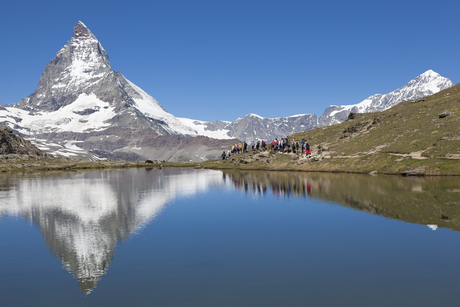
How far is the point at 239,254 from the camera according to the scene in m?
24.5

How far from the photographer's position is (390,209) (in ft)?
126

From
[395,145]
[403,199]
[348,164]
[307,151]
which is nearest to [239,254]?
[403,199]

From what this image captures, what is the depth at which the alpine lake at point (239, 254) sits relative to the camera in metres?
17.8

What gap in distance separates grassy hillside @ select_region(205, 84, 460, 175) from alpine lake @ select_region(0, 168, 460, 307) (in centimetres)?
3200

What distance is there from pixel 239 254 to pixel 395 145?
75613 mm

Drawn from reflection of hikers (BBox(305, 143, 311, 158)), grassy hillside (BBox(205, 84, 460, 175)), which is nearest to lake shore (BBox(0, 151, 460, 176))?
grassy hillside (BBox(205, 84, 460, 175))

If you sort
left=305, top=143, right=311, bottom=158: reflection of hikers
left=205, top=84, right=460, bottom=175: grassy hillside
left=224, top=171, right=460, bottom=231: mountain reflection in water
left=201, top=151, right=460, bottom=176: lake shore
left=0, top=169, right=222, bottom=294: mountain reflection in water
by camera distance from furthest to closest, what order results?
left=305, top=143, right=311, bottom=158: reflection of hikers < left=205, top=84, right=460, bottom=175: grassy hillside < left=201, top=151, right=460, bottom=176: lake shore < left=224, top=171, right=460, bottom=231: mountain reflection in water < left=0, top=169, right=222, bottom=294: mountain reflection in water

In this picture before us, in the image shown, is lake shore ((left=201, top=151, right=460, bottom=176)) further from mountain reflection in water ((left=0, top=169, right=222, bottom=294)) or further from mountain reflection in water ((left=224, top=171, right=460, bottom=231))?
mountain reflection in water ((left=0, top=169, right=222, bottom=294))

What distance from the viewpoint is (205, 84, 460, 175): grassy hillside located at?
74.4 metres

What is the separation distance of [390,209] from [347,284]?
2253cm

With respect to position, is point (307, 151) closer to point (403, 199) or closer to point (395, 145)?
point (395, 145)

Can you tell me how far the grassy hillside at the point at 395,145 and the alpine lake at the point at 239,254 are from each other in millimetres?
31997

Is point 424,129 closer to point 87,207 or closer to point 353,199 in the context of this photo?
point 353,199

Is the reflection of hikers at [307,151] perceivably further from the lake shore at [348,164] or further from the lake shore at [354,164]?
the lake shore at [348,164]
